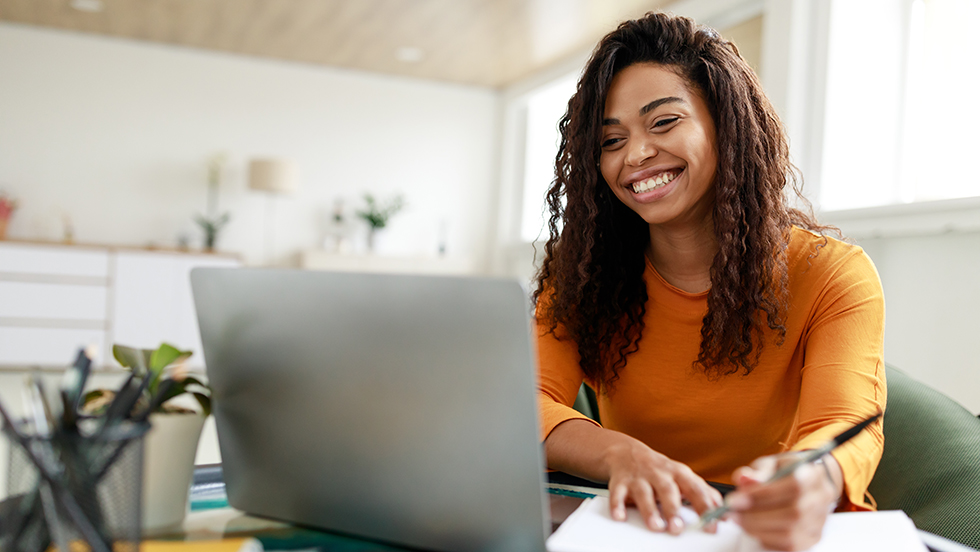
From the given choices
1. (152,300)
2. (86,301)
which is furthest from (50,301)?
(152,300)

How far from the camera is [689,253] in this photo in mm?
1302

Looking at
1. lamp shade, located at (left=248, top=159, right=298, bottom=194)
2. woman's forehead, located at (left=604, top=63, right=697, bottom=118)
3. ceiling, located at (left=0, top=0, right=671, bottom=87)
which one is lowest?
woman's forehead, located at (left=604, top=63, right=697, bottom=118)

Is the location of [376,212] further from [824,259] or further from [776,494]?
[776,494]

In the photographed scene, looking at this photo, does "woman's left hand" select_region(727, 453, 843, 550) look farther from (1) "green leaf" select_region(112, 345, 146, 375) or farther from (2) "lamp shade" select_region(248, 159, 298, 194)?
(2) "lamp shade" select_region(248, 159, 298, 194)

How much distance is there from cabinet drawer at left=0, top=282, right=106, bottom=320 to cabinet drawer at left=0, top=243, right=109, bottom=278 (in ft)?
0.33

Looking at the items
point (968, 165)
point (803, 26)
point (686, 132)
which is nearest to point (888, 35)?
point (803, 26)

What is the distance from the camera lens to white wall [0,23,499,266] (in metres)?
5.67

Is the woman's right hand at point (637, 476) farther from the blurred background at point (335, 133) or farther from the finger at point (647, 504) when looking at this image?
the blurred background at point (335, 133)

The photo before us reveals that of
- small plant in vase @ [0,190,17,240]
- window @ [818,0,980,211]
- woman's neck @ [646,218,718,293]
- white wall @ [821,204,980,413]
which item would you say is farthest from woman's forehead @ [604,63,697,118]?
small plant in vase @ [0,190,17,240]

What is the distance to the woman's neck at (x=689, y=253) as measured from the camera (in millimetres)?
1296

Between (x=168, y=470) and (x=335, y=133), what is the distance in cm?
610

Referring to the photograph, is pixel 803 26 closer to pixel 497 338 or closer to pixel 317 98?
pixel 497 338

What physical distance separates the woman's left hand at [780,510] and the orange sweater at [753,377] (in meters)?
0.36

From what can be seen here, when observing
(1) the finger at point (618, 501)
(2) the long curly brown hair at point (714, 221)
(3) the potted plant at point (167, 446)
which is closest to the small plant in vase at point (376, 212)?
(2) the long curly brown hair at point (714, 221)
